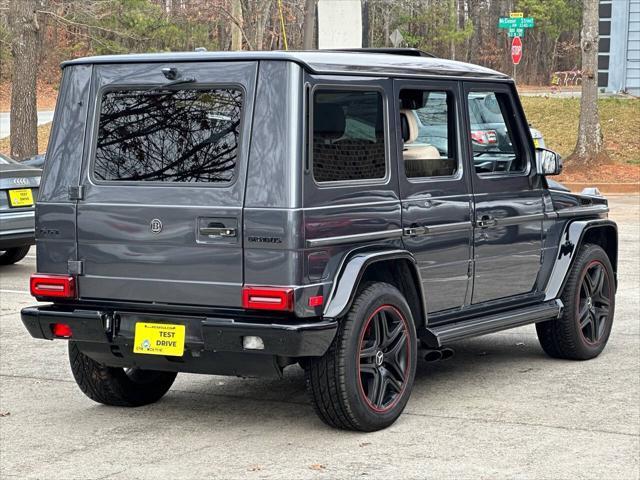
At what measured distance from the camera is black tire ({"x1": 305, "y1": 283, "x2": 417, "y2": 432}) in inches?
246

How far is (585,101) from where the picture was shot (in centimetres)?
2488

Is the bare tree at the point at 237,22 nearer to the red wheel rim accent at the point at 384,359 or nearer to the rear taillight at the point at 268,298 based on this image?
the red wheel rim accent at the point at 384,359

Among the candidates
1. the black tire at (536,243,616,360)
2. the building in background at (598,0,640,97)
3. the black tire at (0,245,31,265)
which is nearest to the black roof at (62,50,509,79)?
the black tire at (536,243,616,360)

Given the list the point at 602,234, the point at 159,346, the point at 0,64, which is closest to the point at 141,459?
Answer: the point at 159,346

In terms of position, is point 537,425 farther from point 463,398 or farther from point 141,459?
point 141,459

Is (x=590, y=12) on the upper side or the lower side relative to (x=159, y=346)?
upper

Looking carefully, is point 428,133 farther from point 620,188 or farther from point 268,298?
point 620,188

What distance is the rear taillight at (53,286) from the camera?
6559mm

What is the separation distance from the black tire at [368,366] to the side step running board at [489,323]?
27cm

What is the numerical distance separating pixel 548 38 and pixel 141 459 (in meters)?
58.2

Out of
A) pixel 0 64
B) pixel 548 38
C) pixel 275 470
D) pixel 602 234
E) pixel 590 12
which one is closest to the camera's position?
pixel 275 470

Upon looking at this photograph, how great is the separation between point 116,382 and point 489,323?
7.17 ft

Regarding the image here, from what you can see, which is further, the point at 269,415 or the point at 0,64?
the point at 0,64

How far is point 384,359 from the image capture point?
6.60 m
